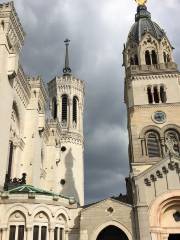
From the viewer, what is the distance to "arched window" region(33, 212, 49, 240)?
2600 cm

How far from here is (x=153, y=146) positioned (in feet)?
136

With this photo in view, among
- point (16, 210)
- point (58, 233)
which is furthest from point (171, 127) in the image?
point (16, 210)

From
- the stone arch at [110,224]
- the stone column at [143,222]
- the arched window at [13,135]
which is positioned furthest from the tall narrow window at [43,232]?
the stone column at [143,222]

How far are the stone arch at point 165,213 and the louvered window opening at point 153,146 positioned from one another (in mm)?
10305

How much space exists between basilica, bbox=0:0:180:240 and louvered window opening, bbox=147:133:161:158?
12 centimetres

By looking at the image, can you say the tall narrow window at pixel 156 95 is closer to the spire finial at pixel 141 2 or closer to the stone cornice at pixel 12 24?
the stone cornice at pixel 12 24

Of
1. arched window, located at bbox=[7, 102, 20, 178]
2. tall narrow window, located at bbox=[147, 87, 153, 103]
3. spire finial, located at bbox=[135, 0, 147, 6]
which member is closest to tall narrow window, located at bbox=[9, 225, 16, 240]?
arched window, located at bbox=[7, 102, 20, 178]

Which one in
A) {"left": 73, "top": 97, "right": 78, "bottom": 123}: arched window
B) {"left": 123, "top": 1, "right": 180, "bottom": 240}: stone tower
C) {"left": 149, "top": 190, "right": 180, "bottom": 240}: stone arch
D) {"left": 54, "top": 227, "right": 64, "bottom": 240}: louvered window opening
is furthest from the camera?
{"left": 73, "top": 97, "right": 78, "bottom": 123}: arched window

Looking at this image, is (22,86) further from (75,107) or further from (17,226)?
(75,107)

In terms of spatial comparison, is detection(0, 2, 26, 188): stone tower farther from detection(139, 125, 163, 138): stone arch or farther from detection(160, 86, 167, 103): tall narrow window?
detection(160, 86, 167, 103): tall narrow window

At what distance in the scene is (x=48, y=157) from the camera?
48938 mm

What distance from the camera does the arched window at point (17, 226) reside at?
84.0ft

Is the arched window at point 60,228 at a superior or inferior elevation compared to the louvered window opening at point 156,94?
inferior

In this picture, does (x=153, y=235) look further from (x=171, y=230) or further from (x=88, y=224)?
(x=88, y=224)
